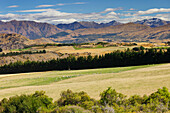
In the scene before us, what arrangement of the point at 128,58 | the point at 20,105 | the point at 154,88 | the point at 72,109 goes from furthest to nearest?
the point at 128,58
the point at 154,88
the point at 20,105
the point at 72,109

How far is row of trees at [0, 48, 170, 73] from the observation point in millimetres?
103500

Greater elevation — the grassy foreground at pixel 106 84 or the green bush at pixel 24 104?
the green bush at pixel 24 104

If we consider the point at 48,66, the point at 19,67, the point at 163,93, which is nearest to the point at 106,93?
the point at 163,93

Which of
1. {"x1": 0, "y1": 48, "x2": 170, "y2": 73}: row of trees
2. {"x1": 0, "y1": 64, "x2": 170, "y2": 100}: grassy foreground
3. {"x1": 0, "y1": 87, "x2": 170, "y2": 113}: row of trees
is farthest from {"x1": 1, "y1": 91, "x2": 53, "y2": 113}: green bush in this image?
{"x1": 0, "y1": 48, "x2": 170, "y2": 73}: row of trees

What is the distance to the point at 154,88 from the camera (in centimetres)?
3347

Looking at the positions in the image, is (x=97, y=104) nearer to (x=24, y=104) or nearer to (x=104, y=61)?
(x=24, y=104)

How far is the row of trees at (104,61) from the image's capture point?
10350cm

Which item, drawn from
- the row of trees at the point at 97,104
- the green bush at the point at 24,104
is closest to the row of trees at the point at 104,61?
the row of trees at the point at 97,104

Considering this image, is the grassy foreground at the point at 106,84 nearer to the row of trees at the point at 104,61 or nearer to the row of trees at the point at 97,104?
the row of trees at the point at 97,104

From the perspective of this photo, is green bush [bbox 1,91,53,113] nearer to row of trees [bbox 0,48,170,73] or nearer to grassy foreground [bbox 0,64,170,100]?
grassy foreground [bbox 0,64,170,100]

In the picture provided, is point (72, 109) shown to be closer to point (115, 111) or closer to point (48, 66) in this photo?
point (115, 111)

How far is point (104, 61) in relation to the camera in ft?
370

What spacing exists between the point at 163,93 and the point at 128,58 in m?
84.7

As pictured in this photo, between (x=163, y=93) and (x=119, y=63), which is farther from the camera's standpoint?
(x=119, y=63)
